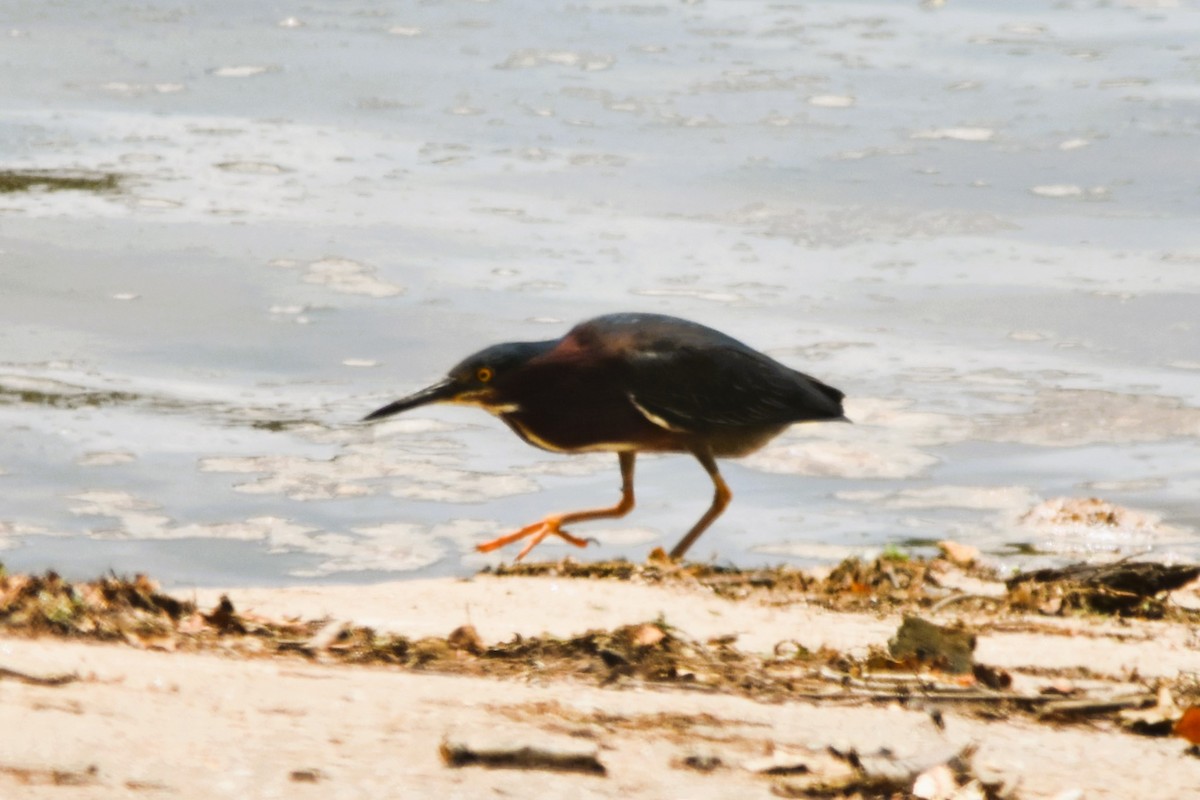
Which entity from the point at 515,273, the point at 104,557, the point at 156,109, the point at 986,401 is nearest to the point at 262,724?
the point at 104,557

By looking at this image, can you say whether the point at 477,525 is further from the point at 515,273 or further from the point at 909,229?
the point at 909,229

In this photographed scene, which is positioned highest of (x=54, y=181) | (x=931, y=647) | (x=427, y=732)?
(x=54, y=181)

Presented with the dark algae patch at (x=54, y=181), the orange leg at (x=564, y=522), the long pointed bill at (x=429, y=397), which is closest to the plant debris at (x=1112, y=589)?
the orange leg at (x=564, y=522)

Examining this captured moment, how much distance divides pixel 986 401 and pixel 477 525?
9.38ft

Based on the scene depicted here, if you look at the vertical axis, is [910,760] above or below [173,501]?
above

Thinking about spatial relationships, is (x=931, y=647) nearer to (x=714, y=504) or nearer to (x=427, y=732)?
(x=427, y=732)

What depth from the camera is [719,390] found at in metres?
7.27

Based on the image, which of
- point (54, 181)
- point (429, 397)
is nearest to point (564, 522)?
point (429, 397)

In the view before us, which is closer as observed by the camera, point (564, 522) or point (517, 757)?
point (517, 757)

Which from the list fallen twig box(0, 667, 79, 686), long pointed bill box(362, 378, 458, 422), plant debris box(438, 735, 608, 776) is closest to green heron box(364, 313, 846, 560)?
long pointed bill box(362, 378, 458, 422)

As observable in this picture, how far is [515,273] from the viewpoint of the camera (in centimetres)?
1161

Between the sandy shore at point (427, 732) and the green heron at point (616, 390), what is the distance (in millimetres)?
2111

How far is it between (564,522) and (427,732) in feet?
12.1

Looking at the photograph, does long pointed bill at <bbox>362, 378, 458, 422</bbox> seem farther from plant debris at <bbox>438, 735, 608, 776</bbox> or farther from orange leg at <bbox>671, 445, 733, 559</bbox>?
plant debris at <bbox>438, 735, 608, 776</bbox>
